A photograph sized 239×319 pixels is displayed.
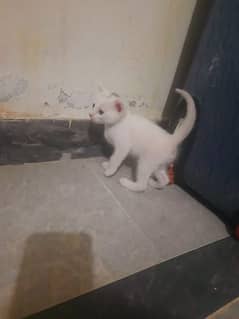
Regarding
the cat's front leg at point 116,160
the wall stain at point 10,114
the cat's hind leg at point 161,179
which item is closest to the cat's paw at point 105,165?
the cat's front leg at point 116,160

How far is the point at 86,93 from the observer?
857mm

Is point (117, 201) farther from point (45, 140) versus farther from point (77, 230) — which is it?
point (45, 140)

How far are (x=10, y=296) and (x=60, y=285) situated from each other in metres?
0.09

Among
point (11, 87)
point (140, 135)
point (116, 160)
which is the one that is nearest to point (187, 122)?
point (140, 135)

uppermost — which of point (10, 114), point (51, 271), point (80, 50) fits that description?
point (80, 50)

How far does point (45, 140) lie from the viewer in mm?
860

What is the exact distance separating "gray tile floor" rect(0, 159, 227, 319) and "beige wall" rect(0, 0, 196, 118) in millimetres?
214

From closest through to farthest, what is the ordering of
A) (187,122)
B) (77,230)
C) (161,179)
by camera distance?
1. (77,230)
2. (187,122)
3. (161,179)

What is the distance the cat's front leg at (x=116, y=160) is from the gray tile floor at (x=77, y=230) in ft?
0.10

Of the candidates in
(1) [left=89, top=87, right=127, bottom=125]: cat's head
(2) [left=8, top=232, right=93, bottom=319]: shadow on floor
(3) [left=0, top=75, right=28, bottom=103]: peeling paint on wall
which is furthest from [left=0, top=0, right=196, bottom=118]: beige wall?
(2) [left=8, top=232, right=93, bottom=319]: shadow on floor

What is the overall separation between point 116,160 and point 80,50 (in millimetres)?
351

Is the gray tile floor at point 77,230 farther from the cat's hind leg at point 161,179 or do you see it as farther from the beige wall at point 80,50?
the beige wall at point 80,50

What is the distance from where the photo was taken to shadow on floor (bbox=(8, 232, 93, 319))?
19.5 inches

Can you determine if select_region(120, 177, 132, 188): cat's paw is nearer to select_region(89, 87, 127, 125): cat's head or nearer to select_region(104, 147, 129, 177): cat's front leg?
select_region(104, 147, 129, 177): cat's front leg
